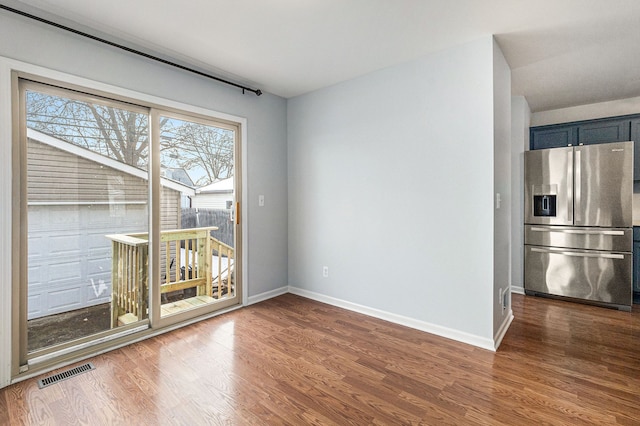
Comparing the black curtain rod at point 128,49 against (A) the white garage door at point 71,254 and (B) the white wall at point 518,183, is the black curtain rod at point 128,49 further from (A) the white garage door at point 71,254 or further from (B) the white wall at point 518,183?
(B) the white wall at point 518,183

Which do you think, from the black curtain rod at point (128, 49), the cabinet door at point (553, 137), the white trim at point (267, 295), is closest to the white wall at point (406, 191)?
the white trim at point (267, 295)

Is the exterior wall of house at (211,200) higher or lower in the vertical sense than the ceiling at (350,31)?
lower

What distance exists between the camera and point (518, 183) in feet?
13.7

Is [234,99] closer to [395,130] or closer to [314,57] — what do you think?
[314,57]

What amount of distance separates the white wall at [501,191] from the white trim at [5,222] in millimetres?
3613

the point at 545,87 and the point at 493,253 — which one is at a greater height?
the point at 545,87

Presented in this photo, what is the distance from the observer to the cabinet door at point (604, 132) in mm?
4074

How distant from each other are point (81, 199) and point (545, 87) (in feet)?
16.6

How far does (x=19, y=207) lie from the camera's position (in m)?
2.15

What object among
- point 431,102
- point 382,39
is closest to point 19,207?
point 382,39

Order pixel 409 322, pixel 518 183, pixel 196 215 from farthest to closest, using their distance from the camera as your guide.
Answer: pixel 518 183, pixel 196 215, pixel 409 322

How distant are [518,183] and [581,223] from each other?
842 mm

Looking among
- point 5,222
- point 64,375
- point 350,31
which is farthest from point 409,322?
point 5,222

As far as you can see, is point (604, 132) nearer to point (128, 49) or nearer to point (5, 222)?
point (128, 49)
